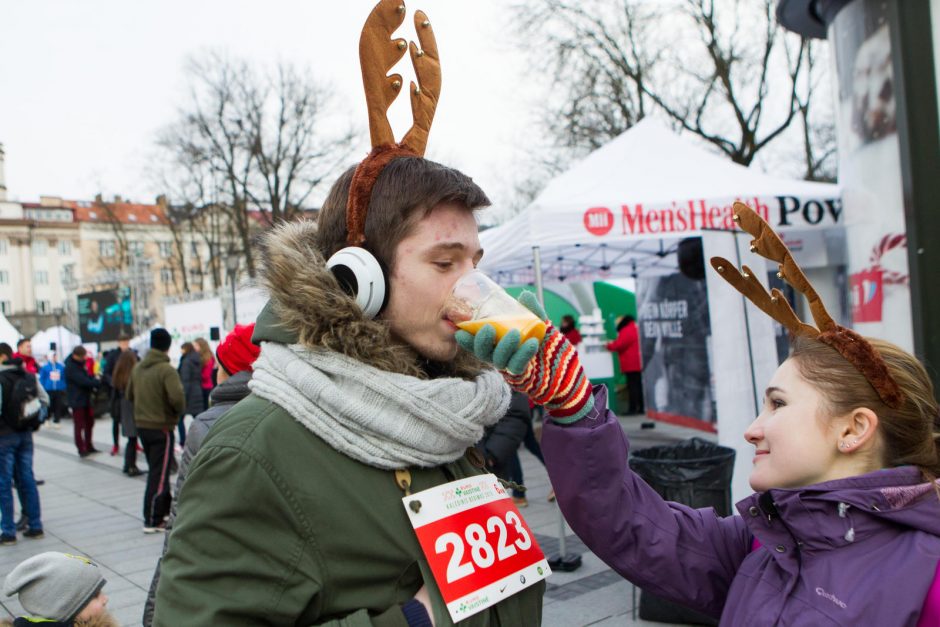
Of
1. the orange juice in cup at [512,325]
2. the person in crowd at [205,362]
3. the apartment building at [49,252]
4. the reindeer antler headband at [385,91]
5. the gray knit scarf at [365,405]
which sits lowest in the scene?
the person in crowd at [205,362]

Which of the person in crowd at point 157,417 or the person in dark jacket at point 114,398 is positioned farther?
the person in dark jacket at point 114,398

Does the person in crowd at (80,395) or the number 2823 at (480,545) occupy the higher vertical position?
the number 2823 at (480,545)

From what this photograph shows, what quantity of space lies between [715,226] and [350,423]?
6.08 meters

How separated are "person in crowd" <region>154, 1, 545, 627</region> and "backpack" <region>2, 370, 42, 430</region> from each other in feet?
21.5

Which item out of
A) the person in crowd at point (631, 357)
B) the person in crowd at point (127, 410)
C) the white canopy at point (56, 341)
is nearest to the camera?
the person in crowd at point (127, 410)

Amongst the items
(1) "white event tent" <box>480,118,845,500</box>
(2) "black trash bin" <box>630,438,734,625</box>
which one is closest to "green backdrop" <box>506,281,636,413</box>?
(1) "white event tent" <box>480,118,845,500</box>

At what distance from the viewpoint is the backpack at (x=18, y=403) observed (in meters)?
6.78

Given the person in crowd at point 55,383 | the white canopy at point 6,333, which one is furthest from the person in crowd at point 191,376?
the person in crowd at point 55,383

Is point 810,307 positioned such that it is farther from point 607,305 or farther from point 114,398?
point 607,305

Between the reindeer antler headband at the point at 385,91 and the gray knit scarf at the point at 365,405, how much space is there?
29 centimetres

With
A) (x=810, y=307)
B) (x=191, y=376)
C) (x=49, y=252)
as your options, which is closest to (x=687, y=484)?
(x=810, y=307)

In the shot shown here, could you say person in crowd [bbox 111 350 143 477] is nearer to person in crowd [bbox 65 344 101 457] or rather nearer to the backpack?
person in crowd [bbox 65 344 101 457]

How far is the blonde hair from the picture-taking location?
61.2 inches

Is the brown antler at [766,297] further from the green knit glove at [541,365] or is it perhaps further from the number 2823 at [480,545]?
the number 2823 at [480,545]
